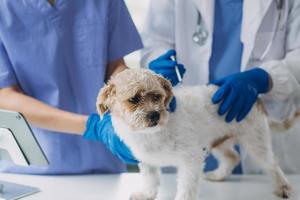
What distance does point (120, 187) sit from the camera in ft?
4.22

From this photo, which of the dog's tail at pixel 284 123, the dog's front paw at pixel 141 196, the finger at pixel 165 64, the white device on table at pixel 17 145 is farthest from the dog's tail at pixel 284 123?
the white device on table at pixel 17 145

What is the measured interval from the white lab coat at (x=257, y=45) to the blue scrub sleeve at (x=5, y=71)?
1.54 ft

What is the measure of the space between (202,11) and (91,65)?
0.43 m

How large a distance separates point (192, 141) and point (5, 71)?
600 mm

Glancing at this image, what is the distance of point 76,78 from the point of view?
137 centimetres

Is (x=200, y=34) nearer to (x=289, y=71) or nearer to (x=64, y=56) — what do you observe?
(x=289, y=71)

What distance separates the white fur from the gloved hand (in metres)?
0.03

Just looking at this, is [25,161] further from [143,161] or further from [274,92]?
[274,92]

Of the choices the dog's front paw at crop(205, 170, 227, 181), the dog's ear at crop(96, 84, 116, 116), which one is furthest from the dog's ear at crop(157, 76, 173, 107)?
the dog's front paw at crop(205, 170, 227, 181)

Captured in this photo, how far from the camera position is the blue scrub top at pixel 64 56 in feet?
4.26

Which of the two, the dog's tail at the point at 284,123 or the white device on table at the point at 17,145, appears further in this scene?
the dog's tail at the point at 284,123

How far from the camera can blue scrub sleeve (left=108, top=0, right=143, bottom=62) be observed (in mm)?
1407

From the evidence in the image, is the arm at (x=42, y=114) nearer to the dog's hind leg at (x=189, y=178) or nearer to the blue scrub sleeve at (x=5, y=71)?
the blue scrub sleeve at (x=5, y=71)

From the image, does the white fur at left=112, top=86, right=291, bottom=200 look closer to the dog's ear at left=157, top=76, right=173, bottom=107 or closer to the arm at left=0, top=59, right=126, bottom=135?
the dog's ear at left=157, top=76, right=173, bottom=107
